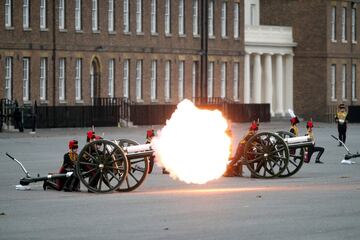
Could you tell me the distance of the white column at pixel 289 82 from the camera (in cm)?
9669

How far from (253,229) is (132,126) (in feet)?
168

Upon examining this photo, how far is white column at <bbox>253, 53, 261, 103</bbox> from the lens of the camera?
92.4m

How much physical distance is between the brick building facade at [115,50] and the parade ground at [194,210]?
3330 cm

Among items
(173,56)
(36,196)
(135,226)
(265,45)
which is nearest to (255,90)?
(265,45)

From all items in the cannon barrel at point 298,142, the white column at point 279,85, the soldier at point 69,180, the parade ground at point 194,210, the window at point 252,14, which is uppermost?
the window at point 252,14

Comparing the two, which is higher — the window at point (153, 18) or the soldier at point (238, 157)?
the window at point (153, 18)

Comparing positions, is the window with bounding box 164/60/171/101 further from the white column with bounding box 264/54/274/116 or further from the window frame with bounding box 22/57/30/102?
the window frame with bounding box 22/57/30/102

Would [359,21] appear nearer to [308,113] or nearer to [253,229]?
[308,113]

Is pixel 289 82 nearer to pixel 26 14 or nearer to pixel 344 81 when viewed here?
pixel 344 81

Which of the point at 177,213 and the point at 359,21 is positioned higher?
the point at 359,21

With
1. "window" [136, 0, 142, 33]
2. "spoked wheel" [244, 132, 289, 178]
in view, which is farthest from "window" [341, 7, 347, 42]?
"spoked wheel" [244, 132, 289, 178]

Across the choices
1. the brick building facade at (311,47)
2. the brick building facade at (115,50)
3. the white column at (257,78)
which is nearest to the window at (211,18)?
the brick building facade at (115,50)

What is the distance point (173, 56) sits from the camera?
274 ft

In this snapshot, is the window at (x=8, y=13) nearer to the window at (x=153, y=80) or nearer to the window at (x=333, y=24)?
the window at (x=153, y=80)
